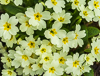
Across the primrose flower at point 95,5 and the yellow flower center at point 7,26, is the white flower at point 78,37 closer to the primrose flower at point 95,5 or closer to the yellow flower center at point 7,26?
the primrose flower at point 95,5

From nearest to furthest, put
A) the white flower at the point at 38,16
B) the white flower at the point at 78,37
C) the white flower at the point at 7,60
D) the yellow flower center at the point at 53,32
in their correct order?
the white flower at the point at 38,16 < the yellow flower center at the point at 53,32 < the white flower at the point at 78,37 < the white flower at the point at 7,60

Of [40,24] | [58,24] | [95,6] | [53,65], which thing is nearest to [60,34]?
[58,24]

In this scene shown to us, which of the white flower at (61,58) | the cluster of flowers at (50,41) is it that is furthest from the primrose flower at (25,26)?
the white flower at (61,58)

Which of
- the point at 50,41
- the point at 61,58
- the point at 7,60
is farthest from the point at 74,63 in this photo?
the point at 7,60

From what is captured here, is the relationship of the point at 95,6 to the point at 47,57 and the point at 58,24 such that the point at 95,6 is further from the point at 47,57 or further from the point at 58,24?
the point at 47,57

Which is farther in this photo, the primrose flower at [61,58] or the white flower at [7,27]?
the primrose flower at [61,58]

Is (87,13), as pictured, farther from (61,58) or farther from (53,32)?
(61,58)

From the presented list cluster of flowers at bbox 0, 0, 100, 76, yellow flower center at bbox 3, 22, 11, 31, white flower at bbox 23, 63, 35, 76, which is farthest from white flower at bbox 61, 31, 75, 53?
yellow flower center at bbox 3, 22, 11, 31
